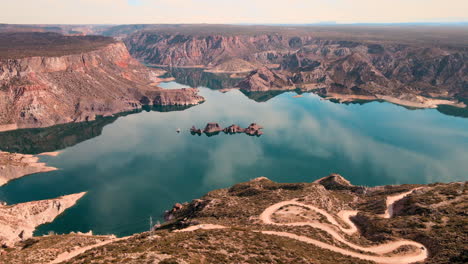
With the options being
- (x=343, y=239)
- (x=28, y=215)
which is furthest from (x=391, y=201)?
(x=28, y=215)

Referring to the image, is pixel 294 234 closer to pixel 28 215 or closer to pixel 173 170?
pixel 28 215

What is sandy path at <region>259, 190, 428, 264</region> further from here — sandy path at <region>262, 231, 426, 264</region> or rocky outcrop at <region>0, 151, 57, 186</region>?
rocky outcrop at <region>0, 151, 57, 186</region>

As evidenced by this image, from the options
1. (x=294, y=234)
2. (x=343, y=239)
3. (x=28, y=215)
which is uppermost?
(x=294, y=234)

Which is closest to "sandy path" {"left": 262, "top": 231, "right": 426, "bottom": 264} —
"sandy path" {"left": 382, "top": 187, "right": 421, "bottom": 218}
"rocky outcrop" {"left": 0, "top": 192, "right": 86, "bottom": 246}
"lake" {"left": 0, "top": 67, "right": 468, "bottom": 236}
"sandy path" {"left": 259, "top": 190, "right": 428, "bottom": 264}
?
"sandy path" {"left": 259, "top": 190, "right": 428, "bottom": 264}

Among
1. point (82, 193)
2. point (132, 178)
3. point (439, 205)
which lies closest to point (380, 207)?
point (439, 205)

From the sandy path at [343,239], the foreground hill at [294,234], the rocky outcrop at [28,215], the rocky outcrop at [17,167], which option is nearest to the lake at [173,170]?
the rocky outcrop at [28,215]

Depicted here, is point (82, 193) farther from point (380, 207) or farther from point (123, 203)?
point (380, 207)
